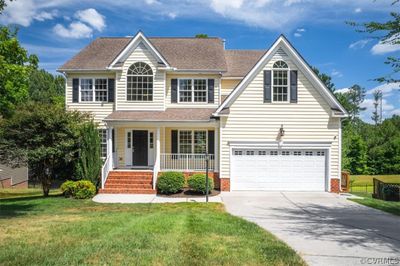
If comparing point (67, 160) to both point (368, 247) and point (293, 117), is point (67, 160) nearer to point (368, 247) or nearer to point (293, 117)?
point (293, 117)

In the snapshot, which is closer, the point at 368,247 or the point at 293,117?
the point at 368,247

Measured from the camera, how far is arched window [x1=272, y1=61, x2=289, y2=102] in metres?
18.3

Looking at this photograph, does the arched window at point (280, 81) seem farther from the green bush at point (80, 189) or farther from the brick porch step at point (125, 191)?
the green bush at point (80, 189)

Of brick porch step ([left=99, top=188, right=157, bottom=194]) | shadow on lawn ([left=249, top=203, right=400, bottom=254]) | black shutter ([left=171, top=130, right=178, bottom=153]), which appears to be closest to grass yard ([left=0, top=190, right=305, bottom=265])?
shadow on lawn ([left=249, top=203, right=400, bottom=254])

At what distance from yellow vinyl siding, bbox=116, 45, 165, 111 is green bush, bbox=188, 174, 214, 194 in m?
5.46

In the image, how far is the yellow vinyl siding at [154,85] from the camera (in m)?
20.6

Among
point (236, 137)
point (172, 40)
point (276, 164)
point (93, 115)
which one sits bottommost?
point (276, 164)

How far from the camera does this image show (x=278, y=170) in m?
18.4

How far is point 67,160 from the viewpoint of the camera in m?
17.7

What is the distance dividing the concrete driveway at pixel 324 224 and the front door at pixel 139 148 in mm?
6608

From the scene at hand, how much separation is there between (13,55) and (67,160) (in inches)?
247

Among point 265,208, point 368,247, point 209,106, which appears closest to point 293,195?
point 265,208

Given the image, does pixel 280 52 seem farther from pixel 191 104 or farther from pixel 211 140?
pixel 211 140

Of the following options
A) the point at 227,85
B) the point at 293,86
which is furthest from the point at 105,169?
the point at 293,86
